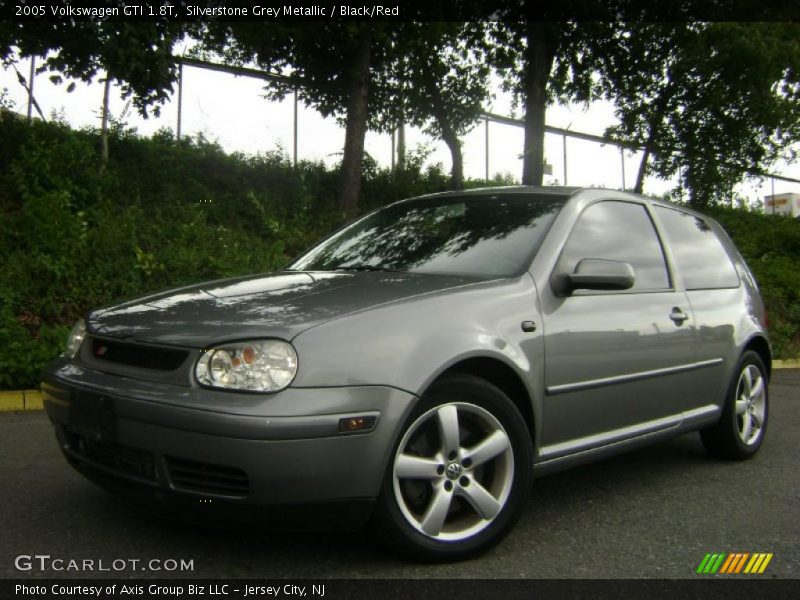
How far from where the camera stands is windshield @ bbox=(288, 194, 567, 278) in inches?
146

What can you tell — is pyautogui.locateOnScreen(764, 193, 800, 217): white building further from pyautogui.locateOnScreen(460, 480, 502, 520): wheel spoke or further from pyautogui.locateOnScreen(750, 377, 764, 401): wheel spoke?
pyautogui.locateOnScreen(460, 480, 502, 520): wheel spoke

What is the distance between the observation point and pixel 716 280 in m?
4.86

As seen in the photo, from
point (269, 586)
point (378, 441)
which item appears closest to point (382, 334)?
point (378, 441)

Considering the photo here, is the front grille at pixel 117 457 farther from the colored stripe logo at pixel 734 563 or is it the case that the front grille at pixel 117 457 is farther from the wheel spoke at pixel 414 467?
the colored stripe logo at pixel 734 563

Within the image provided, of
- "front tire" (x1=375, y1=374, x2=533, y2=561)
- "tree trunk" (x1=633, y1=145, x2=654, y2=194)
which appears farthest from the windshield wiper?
"tree trunk" (x1=633, y1=145, x2=654, y2=194)

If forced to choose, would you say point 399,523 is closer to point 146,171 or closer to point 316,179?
point 146,171

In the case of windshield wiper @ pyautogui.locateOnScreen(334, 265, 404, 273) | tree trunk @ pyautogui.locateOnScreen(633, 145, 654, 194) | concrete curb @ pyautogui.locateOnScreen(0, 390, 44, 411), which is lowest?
concrete curb @ pyautogui.locateOnScreen(0, 390, 44, 411)

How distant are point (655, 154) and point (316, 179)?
798 centimetres

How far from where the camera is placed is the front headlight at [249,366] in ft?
8.81

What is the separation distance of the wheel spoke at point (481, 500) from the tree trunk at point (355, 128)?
10.1m

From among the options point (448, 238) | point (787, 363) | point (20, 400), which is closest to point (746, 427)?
point (448, 238)

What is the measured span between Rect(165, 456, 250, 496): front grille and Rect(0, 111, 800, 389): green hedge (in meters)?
4.43

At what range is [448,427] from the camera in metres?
2.99

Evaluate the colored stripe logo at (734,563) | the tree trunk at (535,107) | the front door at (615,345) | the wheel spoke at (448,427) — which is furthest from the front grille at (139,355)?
the tree trunk at (535,107)
